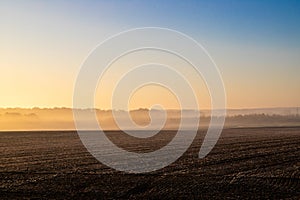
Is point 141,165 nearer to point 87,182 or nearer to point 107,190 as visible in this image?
point 87,182

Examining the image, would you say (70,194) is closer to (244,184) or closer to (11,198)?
(11,198)

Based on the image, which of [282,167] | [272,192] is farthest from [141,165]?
[272,192]

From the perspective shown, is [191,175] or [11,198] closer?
[11,198]

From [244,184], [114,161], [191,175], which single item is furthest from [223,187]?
[114,161]

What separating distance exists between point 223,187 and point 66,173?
337 inches

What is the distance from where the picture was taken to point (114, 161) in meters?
29.5

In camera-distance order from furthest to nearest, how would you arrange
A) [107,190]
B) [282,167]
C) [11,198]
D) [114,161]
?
1. [114,161]
2. [282,167]
3. [107,190]
4. [11,198]

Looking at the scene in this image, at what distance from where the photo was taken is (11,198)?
1742 centimetres

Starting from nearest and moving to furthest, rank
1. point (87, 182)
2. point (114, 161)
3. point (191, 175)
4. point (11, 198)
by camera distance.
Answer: point (11, 198) → point (87, 182) → point (191, 175) → point (114, 161)

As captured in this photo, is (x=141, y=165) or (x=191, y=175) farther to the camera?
(x=141, y=165)

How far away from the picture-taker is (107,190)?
18781 mm

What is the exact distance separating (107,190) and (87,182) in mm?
2306

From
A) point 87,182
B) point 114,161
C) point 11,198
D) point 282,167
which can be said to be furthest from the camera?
point 114,161

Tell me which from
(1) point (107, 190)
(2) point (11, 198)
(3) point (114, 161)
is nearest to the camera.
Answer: (2) point (11, 198)
